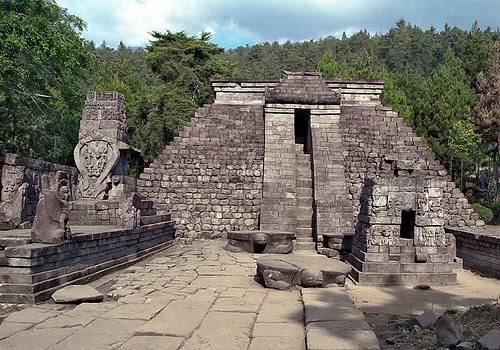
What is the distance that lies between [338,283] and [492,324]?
2846mm

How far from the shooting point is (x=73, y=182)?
10.7 m

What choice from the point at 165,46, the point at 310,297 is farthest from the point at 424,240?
the point at 165,46

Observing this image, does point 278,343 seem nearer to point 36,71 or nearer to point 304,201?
point 304,201

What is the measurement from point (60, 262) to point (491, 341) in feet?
18.1

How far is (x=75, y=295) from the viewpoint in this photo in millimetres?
5844

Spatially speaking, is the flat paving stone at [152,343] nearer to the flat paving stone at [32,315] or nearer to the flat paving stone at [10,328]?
the flat paving stone at [10,328]

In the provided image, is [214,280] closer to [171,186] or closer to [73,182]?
[73,182]

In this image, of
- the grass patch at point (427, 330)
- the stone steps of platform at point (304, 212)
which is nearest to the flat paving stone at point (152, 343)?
the grass patch at point (427, 330)

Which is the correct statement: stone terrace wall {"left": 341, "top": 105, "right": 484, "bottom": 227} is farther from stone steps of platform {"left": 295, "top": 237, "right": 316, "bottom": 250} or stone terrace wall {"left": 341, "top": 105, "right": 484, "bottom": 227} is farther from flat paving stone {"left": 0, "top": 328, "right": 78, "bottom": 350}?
flat paving stone {"left": 0, "top": 328, "right": 78, "bottom": 350}

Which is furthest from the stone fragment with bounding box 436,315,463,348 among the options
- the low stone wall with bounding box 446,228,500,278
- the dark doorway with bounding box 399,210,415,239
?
the low stone wall with bounding box 446,228,500,278

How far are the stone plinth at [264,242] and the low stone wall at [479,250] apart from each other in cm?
Answer: 403

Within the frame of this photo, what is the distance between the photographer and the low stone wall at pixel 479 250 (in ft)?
29.6

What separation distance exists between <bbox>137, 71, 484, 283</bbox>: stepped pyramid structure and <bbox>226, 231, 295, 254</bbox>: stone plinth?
3.25ft

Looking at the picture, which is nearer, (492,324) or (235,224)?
(492,324)
